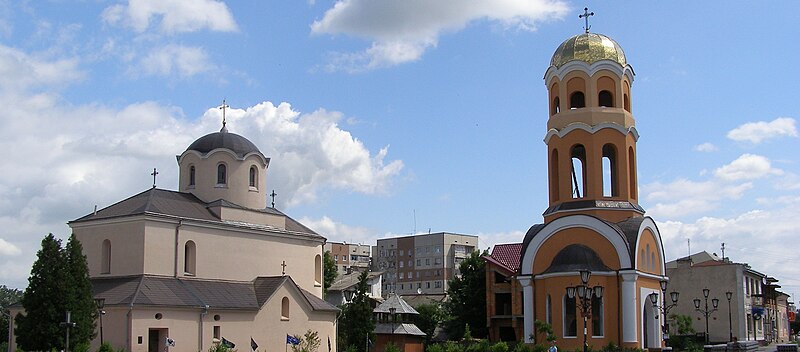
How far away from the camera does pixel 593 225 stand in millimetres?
36406

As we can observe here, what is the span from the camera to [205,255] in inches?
1502

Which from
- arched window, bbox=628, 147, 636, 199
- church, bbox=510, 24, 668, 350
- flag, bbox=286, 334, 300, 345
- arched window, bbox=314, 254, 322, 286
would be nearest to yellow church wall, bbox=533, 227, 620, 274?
church, bbox=510, 24, 668, 350

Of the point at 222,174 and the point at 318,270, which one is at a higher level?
the point at 222,174

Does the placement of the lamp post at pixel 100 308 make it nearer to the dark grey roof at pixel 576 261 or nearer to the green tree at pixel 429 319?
the dark grey roof at pixel 576 261

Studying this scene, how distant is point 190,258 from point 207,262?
79cm

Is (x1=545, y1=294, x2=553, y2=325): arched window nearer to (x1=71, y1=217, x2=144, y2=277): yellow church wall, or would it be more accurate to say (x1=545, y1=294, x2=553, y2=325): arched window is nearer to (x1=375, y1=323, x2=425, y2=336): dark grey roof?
(x1=375, y1=323, x2=425, y2=336): dark grey roof

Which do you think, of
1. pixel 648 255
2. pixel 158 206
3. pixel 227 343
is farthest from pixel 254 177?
pixel 648 255

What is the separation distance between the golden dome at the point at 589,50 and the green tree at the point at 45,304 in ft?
76.6

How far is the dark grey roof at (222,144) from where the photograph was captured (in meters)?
41.3

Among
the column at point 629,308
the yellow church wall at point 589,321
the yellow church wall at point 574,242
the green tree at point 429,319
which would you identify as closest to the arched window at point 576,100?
the yellow church wall at point 574,242

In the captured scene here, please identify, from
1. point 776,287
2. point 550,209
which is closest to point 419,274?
point 776,287

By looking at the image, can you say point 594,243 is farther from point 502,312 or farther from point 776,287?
point 776,287

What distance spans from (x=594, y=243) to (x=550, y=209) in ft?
10.1

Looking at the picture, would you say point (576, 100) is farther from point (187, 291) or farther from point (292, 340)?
point (187, 291)
